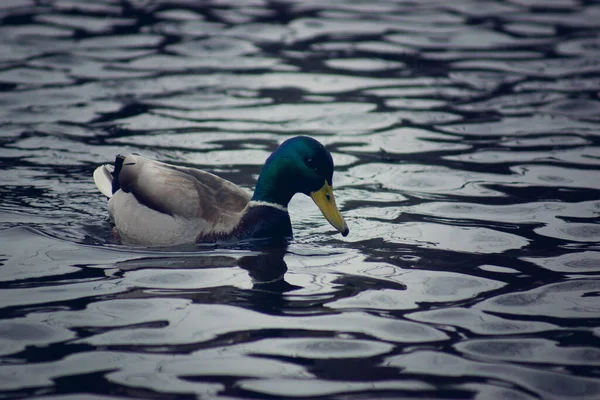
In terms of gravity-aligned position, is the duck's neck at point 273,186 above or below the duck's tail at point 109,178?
above

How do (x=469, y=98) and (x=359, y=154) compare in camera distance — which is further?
(x=469, y=98)

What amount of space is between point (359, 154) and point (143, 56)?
4547 millimetres

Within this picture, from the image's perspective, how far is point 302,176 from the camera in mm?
6828

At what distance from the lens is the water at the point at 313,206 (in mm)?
4848

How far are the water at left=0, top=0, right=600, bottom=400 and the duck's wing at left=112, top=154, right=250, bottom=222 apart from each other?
35 cm

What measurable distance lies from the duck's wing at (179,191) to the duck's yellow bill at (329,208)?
0.65 m

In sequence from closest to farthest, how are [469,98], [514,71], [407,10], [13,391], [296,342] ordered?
[13,391] < [296,342] < [469,98] < [514,71] < [407,10]

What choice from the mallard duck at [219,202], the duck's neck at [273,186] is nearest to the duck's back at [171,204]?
the mallard duck at [219,202]

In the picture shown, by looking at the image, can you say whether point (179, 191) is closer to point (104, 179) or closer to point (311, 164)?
point (311, 164)

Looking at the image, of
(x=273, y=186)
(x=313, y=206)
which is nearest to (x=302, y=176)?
(x=273, y=186)

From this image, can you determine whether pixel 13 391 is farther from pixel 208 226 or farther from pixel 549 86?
pixel 549 86

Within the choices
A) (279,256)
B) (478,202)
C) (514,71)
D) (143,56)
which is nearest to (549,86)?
(514,71)

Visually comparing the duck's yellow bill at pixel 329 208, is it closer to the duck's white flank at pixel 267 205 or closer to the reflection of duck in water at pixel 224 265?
the duck's white flank at pixel 267 205

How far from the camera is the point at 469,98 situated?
36.9ft
